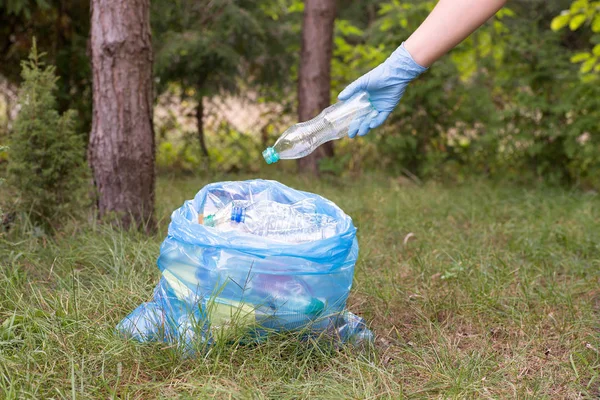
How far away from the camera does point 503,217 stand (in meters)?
4.40

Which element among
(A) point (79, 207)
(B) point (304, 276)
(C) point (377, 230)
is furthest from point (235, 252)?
(C) point (377, 230)

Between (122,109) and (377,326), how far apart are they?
1.78m

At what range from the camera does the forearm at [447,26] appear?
209 centimetres

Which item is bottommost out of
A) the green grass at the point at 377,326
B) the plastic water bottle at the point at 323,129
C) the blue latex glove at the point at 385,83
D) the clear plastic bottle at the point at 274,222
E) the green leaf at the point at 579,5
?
the green grass at the point at 377,326

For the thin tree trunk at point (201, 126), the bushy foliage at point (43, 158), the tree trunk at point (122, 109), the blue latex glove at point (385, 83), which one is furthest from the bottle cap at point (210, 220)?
the thin tree trunk at point (201, 126)

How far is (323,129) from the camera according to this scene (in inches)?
110

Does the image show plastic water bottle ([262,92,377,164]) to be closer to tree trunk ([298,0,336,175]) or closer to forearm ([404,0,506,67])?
forearm ([404,0,506,67])

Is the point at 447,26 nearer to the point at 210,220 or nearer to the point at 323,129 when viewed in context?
the point at 323,129

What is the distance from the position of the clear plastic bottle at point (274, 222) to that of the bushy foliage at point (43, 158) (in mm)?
1337

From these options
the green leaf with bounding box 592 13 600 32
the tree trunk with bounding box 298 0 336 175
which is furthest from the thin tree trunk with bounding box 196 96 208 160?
the green leaf with bounding box 592 13 600 32

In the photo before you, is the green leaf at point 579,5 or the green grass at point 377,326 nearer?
the green grass at point 377,326

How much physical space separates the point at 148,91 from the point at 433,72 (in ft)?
10.2

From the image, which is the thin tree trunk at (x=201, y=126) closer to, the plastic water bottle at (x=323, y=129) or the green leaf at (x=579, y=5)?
the green leaf at (x=579, y=5)

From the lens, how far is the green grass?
6.34ft
